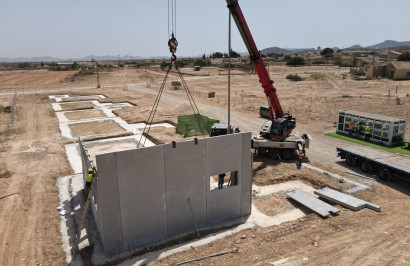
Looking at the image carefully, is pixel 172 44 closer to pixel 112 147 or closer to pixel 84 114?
pixel 112 147

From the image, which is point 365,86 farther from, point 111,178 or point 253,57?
point 111,178

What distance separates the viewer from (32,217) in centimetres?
1296

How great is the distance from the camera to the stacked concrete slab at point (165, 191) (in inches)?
398

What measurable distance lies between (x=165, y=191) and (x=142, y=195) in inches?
32.9

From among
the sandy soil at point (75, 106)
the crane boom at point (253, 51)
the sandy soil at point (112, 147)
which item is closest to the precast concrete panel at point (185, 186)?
the crane boom at point (253, 51)

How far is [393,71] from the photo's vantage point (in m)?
62.6

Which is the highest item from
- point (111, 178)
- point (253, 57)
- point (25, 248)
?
point (253, 57)

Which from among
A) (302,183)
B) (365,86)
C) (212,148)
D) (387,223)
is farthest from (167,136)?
(365,86)

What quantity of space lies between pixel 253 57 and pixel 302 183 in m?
7.74

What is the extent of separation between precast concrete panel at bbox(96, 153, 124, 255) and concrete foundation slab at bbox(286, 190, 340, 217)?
7938 mm

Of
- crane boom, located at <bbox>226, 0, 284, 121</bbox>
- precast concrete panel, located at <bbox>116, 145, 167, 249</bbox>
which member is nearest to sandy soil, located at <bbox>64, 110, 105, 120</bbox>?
crane boom, located at <bbox>226, 0, 284, 121</bbox>

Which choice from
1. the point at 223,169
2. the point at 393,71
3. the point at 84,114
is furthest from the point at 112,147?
the point at 393,71

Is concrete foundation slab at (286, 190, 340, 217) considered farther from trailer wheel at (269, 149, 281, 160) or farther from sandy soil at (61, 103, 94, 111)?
sandy soil at (61, 103, 94, 111)

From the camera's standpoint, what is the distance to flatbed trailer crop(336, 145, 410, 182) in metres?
15.4
